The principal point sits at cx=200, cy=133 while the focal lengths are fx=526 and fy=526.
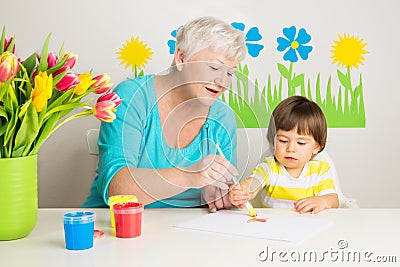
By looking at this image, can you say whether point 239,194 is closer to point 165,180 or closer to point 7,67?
point 165,180

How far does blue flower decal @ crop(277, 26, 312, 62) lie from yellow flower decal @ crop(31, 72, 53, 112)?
1403 millimetres

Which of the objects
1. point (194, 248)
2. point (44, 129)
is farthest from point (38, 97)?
point (194, 248)

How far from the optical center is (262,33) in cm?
228

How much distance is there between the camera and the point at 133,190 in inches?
56.2

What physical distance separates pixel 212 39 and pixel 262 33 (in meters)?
0.85

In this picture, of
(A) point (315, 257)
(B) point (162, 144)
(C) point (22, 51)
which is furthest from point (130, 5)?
(A) point (315, 257)

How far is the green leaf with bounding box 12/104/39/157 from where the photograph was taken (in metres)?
1.09

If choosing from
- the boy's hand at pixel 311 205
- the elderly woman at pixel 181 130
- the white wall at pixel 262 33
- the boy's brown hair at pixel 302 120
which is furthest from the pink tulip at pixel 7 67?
the white wall at pixel 262 33

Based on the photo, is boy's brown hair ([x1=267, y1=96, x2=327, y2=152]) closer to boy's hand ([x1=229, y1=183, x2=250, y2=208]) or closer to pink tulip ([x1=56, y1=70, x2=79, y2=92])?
boy's hand ([x1=229, y1=183, x2=250, y2=208])

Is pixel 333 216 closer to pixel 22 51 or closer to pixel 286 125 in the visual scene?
pixel 286 125

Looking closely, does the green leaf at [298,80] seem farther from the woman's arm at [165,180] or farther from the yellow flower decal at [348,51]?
the woman's arm at [165,180]

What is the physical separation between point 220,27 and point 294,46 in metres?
0.87

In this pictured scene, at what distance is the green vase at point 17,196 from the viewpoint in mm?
1114

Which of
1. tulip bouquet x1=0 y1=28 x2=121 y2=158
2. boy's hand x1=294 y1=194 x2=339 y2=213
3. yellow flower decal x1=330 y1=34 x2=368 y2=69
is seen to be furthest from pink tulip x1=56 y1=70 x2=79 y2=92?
yellow flower decal x1=330 y1=34 x2=368 y2=69
